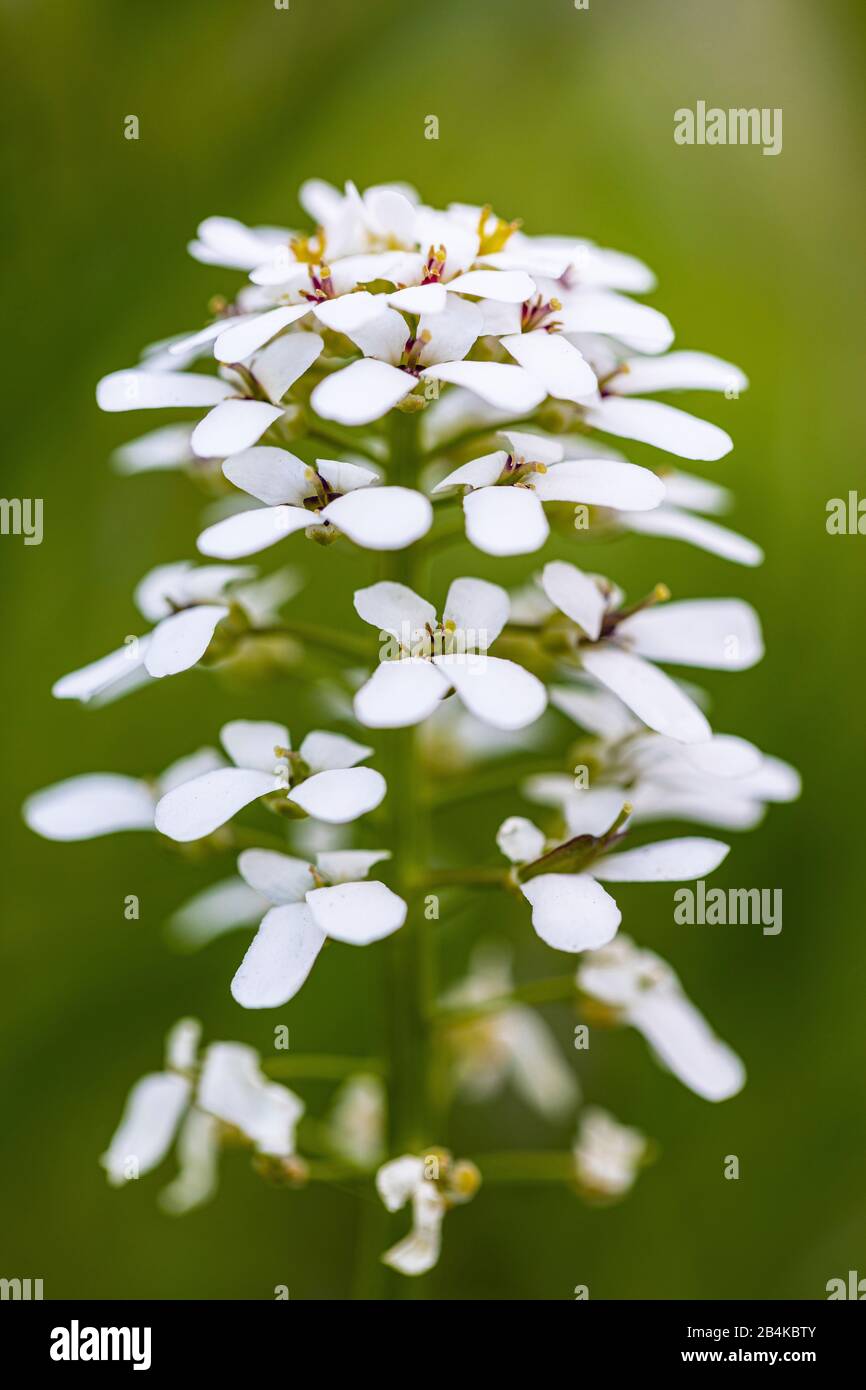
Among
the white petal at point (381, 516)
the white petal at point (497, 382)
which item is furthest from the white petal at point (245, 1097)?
the white petal at point (497, 382)

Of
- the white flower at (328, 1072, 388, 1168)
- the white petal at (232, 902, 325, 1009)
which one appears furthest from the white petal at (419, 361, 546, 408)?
the white flower at (328, 1072, 388, 1168)

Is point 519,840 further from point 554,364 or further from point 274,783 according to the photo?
point 554,364

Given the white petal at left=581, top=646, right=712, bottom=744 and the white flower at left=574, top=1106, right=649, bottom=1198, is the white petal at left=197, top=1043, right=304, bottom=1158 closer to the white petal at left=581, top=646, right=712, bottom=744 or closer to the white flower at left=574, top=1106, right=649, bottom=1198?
the white flower at left=574, top=1106, right=649, bottom=1198

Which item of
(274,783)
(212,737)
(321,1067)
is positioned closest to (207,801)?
(274,783)

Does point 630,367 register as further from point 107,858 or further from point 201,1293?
point 201,1293

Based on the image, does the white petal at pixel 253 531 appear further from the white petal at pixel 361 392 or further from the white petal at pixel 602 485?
the white petal at pixel 602 485
